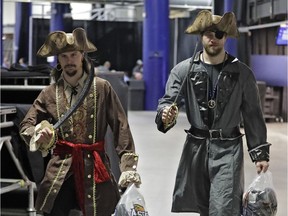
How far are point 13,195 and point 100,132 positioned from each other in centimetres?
294

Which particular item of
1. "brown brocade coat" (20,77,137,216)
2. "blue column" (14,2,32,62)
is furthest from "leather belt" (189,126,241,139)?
"blue column" (14,2,32,62)

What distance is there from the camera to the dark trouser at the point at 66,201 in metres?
3.32

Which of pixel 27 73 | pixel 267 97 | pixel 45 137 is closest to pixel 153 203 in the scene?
pixel 27 73

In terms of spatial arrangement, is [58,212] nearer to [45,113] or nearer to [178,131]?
[45,113]

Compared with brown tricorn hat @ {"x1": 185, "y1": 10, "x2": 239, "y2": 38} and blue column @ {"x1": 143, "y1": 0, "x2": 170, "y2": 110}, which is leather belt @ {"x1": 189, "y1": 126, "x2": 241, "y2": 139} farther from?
blue column @ {"x1": 143, "y1": 0, "x2": 170, "y2": 110}

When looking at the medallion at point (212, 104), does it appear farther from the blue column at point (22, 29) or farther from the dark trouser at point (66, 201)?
the blue column at point (22, 29)

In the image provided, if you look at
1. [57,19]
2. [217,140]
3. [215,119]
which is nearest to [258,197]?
[217,140]

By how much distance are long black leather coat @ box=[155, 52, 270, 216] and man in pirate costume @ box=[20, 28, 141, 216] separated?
289 millimetres

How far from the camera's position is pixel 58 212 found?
332cm

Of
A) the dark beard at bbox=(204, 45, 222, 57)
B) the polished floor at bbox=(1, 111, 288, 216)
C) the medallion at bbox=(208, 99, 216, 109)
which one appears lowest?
the polished floor at bbox=(1, 111, 288, 216)

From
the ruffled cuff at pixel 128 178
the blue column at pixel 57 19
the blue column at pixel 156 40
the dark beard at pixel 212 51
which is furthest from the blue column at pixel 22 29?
the ruffled cuff at pixel 128 178

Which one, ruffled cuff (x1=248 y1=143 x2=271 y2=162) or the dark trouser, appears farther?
ruffled cuff (x1=248 y1=143 x2=271 y2=162)

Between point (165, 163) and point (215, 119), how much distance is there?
4.99 m

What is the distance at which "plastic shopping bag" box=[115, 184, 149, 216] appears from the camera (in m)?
3.16
